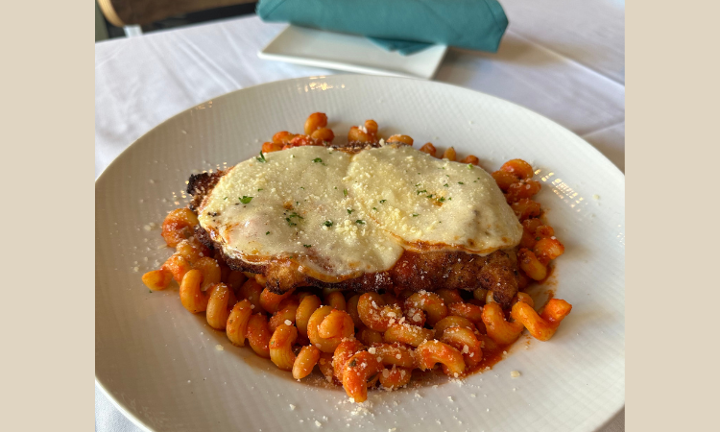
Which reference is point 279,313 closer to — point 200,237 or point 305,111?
point 200,237

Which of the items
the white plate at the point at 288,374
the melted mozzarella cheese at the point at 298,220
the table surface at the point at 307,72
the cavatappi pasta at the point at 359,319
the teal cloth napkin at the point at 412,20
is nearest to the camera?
the white plate at the point at 288,374

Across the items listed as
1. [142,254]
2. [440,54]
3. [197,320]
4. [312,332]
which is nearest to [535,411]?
[312,332]

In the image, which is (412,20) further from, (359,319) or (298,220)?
(359,319)

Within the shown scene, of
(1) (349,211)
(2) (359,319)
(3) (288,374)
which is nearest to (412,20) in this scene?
(1) (349,211)

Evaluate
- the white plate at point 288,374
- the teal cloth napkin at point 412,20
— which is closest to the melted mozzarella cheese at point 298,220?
the white plate at point 288,374

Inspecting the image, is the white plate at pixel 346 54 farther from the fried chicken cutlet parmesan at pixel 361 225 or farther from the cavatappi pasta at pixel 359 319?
the cavatappi pasta at pixel 359 319

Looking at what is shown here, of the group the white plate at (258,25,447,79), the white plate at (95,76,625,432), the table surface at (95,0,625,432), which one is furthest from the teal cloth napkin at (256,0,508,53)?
the white plate at (95,76,625,432)
